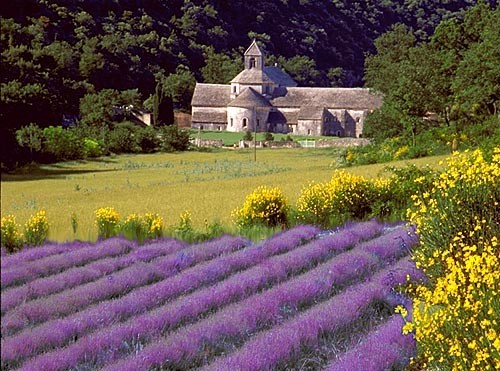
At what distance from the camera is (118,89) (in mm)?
24156

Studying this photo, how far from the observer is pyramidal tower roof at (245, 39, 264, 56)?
94.1 meters

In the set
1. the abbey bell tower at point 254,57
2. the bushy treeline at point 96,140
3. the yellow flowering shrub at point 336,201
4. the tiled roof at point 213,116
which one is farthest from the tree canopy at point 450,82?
the abbey bell tower at point 254,57

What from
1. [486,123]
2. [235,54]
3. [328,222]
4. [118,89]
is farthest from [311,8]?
[328,222]

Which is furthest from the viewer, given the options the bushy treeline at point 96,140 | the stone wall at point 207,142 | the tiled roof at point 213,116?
the tiled roof at point 213,116

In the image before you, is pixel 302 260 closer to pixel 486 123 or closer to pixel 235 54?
pixel 486 123

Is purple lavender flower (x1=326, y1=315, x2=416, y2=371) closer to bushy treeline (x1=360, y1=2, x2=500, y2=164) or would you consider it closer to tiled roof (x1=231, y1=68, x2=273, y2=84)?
bushy treeline (x1=360, y1=2, x2=500, y2=164)

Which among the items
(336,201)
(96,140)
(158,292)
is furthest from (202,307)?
(96,140)

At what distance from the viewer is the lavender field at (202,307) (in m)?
5.72

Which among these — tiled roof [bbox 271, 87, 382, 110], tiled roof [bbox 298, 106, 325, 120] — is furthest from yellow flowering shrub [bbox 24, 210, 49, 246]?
tiled roof [bbox 271, 87, 382, 110]

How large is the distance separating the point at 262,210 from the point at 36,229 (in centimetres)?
879

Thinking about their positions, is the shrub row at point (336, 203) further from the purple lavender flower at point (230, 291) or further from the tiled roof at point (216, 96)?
the tiled roof at point (216, 96)

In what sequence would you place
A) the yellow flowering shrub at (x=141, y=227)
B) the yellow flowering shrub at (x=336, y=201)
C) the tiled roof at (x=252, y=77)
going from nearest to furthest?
the yellow flowering shrub at (x=141, y=227) < the yellow flowering shrub at (x=336, y=201) < the tiled roof at (x=252, y=77)

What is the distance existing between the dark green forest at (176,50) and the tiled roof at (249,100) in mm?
3609

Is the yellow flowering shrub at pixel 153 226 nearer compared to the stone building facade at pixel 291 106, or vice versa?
the yellow flowering shrub at pixel 153 226
